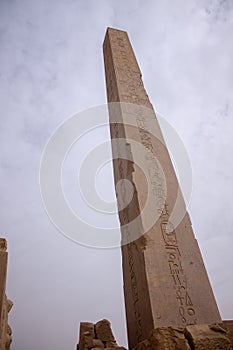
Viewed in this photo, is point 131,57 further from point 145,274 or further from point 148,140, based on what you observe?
point 145,274

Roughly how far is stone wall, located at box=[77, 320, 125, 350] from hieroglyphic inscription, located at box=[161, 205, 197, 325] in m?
2.63

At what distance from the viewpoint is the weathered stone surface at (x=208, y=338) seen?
1686mm

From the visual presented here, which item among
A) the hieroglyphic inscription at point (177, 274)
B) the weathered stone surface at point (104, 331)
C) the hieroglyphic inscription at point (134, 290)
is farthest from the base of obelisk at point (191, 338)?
the weathered stone surface at point (104, 331)

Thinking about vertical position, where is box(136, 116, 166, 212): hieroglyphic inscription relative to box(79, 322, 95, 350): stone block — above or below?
above

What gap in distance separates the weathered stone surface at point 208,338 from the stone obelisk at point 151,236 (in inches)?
23.2

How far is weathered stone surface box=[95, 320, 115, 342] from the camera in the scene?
486cm

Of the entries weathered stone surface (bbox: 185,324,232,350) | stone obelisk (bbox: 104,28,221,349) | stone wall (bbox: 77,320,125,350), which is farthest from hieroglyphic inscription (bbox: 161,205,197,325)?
stone wall (bbox: 77,320,125,350)

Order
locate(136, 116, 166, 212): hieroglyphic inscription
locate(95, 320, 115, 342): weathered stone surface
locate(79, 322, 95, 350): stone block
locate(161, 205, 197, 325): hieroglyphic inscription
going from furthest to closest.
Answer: locate(95, 320, 115, 342): weathered stone surface
locate(79, 322, 95, 350): stone block
locate(136, 116, 166, 212): hieroglyphic inscription
locate(161, 205, 197, 325): hieroglyphic inscription

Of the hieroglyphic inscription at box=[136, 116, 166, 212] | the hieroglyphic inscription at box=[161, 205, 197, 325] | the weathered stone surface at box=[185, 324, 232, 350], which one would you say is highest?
the hieroglyphic inscription at box=[136, 116, 166, 212]

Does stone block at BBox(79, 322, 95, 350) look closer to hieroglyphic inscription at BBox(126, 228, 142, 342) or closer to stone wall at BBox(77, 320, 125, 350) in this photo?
stone wall at BBox(77, 320, 125, 350)

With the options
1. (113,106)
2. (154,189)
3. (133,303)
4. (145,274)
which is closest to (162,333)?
(145,274)

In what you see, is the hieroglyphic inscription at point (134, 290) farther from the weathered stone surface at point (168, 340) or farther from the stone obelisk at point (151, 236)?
the weathered stone surface at point (168, 340)

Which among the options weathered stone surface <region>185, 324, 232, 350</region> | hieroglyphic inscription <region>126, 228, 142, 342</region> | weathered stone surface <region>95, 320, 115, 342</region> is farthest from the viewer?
weathered stone surface <region>95, 320, 115, 342</region>

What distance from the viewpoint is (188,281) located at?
106 inches
